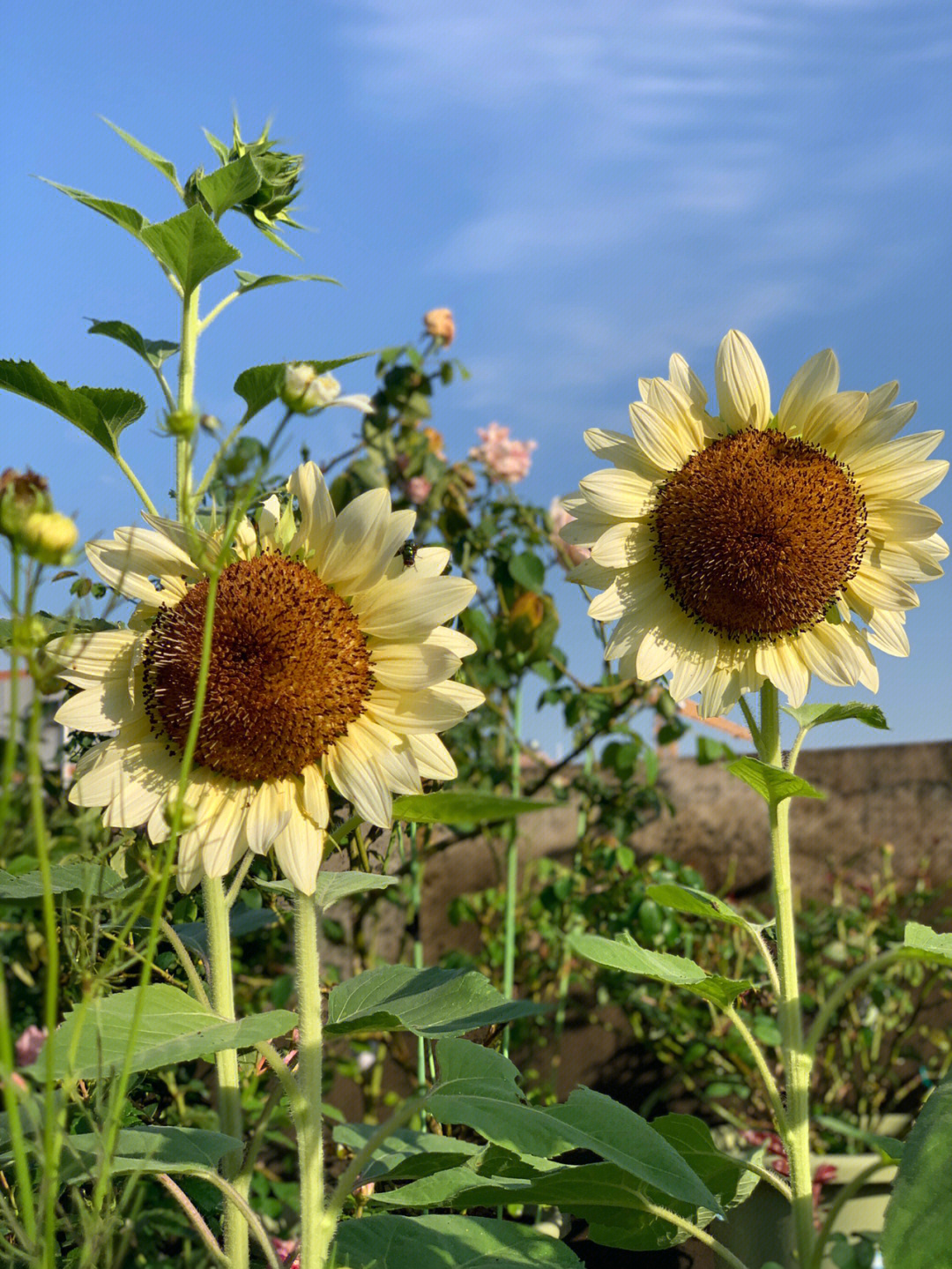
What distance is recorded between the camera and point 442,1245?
3.01ft

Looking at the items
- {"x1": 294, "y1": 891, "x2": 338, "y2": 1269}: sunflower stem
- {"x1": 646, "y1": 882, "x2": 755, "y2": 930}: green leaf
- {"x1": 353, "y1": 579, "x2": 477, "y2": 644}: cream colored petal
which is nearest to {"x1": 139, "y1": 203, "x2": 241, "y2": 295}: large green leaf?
{"x1": 353, "y1": 579, "x2": 477, "y2": 644}: cream colored petal

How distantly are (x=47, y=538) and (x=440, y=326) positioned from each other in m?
2.73

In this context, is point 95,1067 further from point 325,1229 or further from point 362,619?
point 362,619

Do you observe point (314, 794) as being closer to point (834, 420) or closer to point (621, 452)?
point (621, 452)

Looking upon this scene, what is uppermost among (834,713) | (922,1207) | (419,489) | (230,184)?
(419,489)

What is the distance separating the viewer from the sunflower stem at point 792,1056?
1.09 m

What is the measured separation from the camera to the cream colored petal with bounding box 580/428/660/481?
1309mm

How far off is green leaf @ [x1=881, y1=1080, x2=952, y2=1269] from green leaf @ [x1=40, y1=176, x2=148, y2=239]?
3.17 ft

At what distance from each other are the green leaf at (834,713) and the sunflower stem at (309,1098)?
57 centimetres

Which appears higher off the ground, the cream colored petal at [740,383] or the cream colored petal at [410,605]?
the cream colored petal at [740,383]

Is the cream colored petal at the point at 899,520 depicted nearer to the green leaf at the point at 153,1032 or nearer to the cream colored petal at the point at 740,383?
the cream colored petal at the point at 740,383

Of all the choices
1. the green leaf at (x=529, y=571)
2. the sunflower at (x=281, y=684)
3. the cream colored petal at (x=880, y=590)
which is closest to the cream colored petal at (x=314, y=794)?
the sunflower at (x=281, y=684)

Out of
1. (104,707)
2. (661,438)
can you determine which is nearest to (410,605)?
(104,707)

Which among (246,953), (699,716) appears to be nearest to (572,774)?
(246,953)
